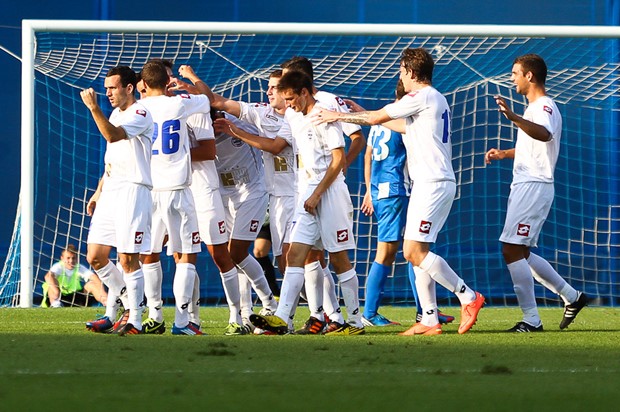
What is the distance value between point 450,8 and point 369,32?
4.53 meters

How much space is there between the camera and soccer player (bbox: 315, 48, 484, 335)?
7676 mm

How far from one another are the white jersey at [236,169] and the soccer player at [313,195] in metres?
1.00

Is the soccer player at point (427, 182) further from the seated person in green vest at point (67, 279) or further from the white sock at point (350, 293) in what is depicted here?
the seated person in green vest at point (67, 279)

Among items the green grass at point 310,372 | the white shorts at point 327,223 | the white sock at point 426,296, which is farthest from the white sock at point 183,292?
the white sock at point 426,296

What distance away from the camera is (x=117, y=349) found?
247 inches

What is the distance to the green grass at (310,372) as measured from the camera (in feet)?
14.0

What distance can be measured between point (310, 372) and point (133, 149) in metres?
2.98

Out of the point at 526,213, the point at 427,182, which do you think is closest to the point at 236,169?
the point at 427,182

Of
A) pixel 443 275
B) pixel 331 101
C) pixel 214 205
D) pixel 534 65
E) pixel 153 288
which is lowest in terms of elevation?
pixel 153 288

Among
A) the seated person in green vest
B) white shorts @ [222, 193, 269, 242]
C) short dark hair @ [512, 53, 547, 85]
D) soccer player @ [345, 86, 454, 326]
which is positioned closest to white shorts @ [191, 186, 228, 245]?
white shorts @ [222, 193, 269, 242]

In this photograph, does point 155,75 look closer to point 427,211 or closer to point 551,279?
point 427,211

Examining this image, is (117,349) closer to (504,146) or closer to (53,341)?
(53,341)

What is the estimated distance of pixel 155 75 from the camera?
788 cm

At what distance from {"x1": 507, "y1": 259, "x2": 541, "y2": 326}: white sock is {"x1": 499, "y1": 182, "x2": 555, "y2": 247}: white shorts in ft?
0.56
